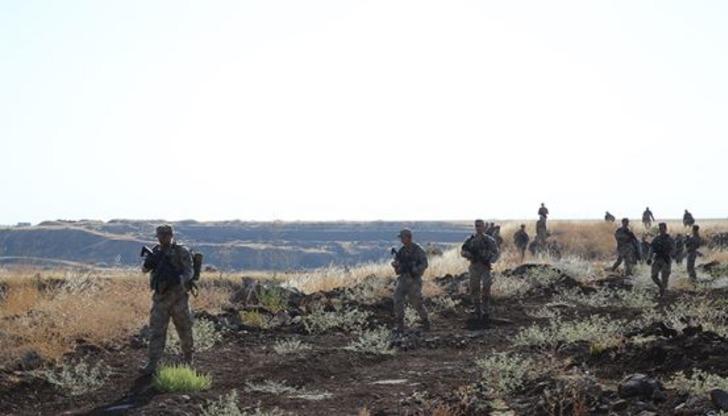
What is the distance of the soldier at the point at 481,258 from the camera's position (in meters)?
15.8

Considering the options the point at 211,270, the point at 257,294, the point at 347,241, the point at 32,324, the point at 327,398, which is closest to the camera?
the point at 327,398

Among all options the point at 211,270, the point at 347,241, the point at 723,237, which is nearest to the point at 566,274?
the point at 211,270

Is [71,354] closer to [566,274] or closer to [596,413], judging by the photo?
[596,413]

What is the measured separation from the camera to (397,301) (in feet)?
47.3

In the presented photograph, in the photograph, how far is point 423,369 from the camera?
1084cm

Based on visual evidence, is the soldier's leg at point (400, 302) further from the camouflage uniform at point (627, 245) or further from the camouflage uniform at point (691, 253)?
the camouflage uniform at point (691, 253)

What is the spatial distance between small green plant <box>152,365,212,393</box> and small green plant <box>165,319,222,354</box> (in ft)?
9.21

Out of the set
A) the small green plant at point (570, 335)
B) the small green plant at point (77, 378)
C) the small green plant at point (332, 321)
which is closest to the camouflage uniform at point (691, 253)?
the small green plant at point (332, 321)

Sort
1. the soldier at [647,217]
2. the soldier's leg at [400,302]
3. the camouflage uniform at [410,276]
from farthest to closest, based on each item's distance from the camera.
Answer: the soldier at [647,217] → the camouflage uniform at [410,276] → the soldier's leg at [400,302]

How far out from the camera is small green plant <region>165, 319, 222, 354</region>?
12.3 m

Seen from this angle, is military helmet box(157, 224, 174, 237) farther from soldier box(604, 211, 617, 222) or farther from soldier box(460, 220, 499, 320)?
soldier box(604, 211, 617, 222)

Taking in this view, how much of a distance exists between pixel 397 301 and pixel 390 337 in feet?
3.37

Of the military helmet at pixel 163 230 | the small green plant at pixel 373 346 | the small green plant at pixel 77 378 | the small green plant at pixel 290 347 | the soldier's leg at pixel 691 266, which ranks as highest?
the military helmet at pixel 163 230

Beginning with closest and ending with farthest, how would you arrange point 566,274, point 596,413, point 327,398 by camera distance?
point 596,413 → point 327,398 → point 566,274
